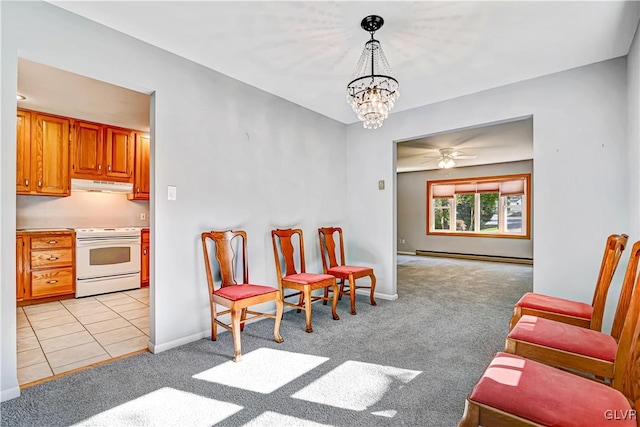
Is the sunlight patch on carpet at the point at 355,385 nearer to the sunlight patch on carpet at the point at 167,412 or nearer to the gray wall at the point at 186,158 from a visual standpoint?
the sunlight patch on carpet at the point at 167,412

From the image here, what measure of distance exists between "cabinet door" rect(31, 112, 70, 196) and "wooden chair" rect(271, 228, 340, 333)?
10.3ft

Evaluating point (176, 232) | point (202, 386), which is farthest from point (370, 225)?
point (202, 386)

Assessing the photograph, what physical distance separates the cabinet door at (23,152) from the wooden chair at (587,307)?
17.9 ft

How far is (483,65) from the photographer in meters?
2.86

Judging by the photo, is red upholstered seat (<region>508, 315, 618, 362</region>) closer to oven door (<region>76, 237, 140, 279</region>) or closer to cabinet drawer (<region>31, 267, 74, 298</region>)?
oven door (<region>76, 237, 140, 279</region>)

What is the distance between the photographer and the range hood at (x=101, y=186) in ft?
14.2

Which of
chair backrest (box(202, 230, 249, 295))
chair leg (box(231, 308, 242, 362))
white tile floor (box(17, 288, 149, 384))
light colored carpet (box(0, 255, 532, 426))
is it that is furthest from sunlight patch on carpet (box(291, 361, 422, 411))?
white tile floor (box(17, 288, 149, 384))

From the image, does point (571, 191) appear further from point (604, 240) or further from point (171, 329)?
point (171, 329)

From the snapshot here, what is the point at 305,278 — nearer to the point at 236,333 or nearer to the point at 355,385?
the point at 236,333

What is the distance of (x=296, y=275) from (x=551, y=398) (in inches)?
99.0

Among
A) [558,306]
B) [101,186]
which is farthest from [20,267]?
[558,306]

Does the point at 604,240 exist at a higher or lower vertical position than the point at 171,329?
higher

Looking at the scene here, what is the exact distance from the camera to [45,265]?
12.8ft

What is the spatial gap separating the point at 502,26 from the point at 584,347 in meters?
2.15
